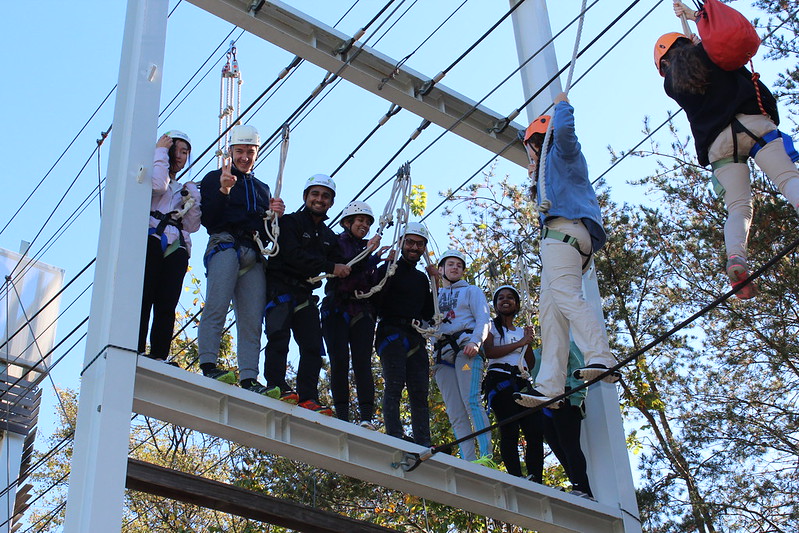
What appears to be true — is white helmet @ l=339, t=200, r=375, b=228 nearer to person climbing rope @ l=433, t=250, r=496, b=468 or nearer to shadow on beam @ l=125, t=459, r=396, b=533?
person climbing rope @ l=433, t=250, r=496, b=468

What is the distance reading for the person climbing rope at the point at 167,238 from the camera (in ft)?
22.6

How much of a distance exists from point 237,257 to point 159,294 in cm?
58

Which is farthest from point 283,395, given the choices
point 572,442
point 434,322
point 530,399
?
point 572,442

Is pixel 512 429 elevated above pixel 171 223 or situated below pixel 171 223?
below

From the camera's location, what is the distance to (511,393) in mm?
8250

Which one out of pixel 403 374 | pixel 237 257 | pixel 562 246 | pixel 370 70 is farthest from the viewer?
pixel 370 70

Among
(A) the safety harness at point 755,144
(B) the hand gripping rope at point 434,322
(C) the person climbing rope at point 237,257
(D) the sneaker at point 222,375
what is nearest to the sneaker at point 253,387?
(C) the person climbing rope at point 237,257

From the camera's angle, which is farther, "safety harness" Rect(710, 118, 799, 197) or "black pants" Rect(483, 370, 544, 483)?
"black pants" Rect(483, 370, 544, 483)

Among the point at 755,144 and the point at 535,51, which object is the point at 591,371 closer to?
the point at 755,144

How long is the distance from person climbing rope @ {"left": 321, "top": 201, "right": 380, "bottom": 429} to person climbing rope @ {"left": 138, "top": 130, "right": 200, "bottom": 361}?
1.13 m

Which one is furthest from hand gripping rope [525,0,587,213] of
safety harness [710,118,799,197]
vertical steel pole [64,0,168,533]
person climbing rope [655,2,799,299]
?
vertical steel pole [64,0,168,533]

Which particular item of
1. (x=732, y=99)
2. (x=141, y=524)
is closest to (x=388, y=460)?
(x=732, y=99)

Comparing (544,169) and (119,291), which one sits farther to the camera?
(544,169)

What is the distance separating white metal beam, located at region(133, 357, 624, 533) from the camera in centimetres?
678
